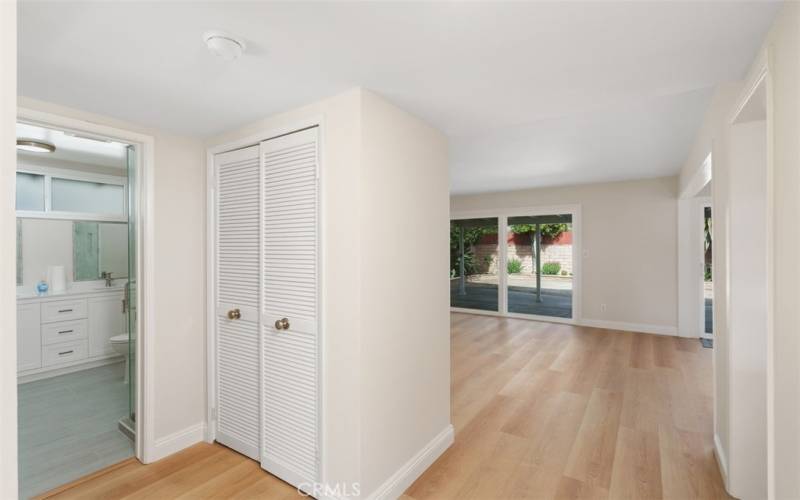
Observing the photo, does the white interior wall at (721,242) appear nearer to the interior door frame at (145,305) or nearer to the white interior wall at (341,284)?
the white interior wall at (341,284)

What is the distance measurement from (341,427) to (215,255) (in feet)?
5.00

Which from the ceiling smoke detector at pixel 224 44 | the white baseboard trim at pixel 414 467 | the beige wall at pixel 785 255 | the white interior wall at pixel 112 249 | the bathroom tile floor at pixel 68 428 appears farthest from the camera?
the white interior wall at pixel 112 249

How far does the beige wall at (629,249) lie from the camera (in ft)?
18.1

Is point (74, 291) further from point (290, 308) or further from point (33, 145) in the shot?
point (290, 308)

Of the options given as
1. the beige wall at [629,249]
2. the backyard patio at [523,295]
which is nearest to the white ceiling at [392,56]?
the beige wall at [629,249]

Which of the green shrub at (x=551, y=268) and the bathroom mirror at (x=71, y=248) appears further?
the green shrub at (x=551, y=268)

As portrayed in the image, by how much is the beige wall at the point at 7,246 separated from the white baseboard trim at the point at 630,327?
670 cm

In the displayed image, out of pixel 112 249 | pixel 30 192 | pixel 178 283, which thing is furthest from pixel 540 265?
pixel 30 192

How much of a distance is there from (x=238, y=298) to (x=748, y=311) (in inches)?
117

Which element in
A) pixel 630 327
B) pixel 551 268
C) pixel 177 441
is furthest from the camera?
pixel 551 268

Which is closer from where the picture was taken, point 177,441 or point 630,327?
point 177,441

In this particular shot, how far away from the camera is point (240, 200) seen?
252 cm

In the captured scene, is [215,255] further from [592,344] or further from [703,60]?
[592,344]

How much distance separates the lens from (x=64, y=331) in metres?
4.13
